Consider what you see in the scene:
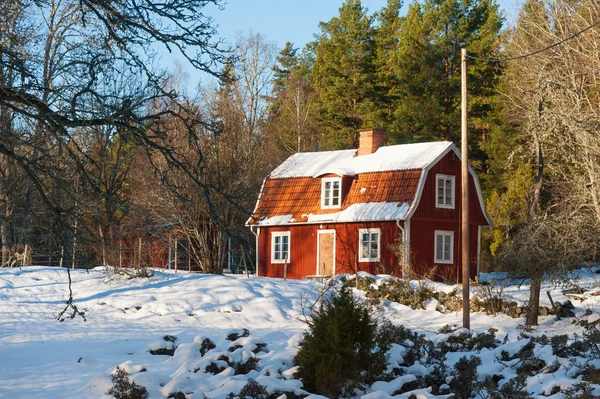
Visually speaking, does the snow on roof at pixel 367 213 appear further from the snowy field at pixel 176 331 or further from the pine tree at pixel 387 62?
the pine tree at pixel 387 62

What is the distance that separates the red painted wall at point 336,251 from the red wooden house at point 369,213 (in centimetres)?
4

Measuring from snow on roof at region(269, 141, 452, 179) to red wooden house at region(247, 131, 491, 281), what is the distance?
0.16 feet

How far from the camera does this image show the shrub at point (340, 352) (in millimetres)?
11953

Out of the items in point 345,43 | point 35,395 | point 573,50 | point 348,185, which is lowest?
point 35,395

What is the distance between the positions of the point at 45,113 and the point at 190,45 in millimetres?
1726

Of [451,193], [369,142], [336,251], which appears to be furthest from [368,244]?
[369,142]

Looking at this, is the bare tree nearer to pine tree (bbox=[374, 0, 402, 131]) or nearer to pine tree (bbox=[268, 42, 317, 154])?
pine tree (bbox=[374, 0, 402, 131])

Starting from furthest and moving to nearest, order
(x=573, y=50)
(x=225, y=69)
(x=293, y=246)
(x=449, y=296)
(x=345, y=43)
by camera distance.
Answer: (x=345, y=43) < (x=293, y=246) < (x=573, y=50) < (x=449, y=296) < (x=225, y=69)

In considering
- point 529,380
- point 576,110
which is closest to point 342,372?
point 529,380

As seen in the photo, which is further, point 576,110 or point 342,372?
point 576,110

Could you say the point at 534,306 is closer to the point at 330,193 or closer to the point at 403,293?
the point at 403,293

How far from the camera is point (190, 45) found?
30.2 feet

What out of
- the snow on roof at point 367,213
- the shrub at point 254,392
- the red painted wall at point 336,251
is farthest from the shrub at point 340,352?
the snow on roof at point 367,213

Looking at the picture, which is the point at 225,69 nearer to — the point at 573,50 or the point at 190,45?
the point at 190,45
